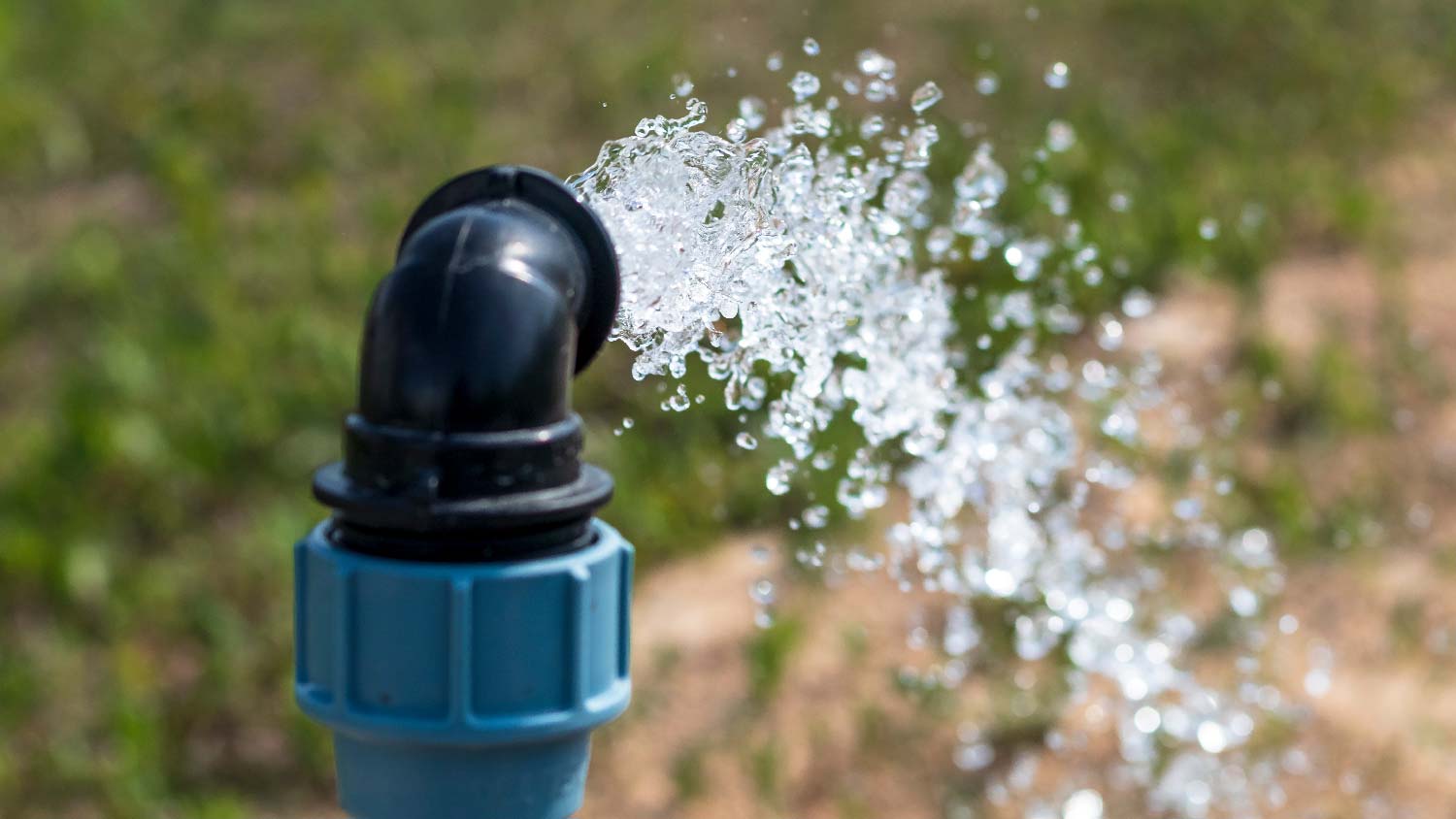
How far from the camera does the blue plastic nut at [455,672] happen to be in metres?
1.00

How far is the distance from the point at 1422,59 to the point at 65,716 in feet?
13.7

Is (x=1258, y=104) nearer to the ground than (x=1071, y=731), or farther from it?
farther from it

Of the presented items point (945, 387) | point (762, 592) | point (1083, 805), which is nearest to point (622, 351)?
point (762, 592)

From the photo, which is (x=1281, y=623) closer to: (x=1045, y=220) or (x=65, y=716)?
(x=1045, y=220)

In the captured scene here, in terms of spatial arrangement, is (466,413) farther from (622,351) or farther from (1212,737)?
(622,351)

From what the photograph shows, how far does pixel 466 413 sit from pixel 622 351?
2227mm

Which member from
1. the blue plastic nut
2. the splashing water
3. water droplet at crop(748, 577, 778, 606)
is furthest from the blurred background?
the blue plastic nut

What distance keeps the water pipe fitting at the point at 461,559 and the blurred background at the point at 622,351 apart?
1354mm

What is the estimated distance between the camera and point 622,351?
323 cm

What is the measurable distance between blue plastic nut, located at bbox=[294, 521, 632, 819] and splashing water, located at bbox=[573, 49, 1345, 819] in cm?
51

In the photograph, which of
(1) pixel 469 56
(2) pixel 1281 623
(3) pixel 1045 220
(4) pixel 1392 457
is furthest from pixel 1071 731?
(1) pixel 469 56

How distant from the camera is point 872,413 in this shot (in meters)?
2.38

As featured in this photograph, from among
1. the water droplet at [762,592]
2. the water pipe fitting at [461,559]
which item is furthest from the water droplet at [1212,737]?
the water pipe fitting at [461,559]

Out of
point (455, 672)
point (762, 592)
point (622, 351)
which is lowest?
point (762, 592)
